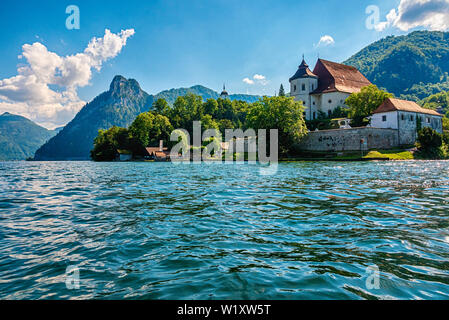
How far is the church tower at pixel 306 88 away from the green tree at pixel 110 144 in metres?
65.4

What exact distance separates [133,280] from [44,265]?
2.05m

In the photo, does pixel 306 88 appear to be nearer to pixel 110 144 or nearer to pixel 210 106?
pixel 210 106

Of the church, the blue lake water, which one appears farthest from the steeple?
the blue lake water

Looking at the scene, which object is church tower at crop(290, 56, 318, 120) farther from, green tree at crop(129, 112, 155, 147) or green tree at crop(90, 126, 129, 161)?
green tree at crop(90, 126, 129, 161)

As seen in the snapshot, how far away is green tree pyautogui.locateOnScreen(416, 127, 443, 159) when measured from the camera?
54.7 m

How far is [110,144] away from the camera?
109m

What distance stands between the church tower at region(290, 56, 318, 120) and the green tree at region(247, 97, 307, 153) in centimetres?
2608

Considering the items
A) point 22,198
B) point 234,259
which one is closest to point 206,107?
point 22,198

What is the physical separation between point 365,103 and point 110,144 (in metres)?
89.8

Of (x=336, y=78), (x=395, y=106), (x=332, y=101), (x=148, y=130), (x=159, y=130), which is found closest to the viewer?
(x=395, y=106)

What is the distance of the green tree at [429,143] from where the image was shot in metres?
54.7

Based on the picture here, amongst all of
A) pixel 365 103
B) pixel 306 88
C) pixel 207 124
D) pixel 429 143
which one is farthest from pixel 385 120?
pixel 207 124
